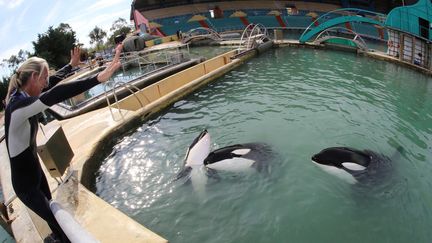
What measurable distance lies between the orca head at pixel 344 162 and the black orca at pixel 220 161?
1109 millimetres

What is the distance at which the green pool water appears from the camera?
479 cm

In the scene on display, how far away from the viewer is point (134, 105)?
401 inches

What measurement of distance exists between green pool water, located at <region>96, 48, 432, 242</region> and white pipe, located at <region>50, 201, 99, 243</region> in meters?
2.08

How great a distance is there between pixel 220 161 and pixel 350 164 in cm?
233

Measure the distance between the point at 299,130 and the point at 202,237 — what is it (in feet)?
14.0

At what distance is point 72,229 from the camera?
2727 millimetres

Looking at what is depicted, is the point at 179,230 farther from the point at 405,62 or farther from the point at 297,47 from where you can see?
the point at 297,47

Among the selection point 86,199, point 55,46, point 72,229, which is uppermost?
point 55,46

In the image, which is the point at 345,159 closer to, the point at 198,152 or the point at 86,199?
the point at 198,152

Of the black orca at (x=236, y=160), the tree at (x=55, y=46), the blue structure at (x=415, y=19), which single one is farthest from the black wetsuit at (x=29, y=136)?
the tree at (x=55, y=46)

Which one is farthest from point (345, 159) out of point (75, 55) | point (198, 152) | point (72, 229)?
point (75, 55)

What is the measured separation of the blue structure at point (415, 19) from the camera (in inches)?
482

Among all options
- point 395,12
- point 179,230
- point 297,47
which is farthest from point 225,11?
point 179,230

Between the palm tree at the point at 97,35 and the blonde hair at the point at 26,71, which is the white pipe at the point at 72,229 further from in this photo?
the palm tree at the point at 97,35
